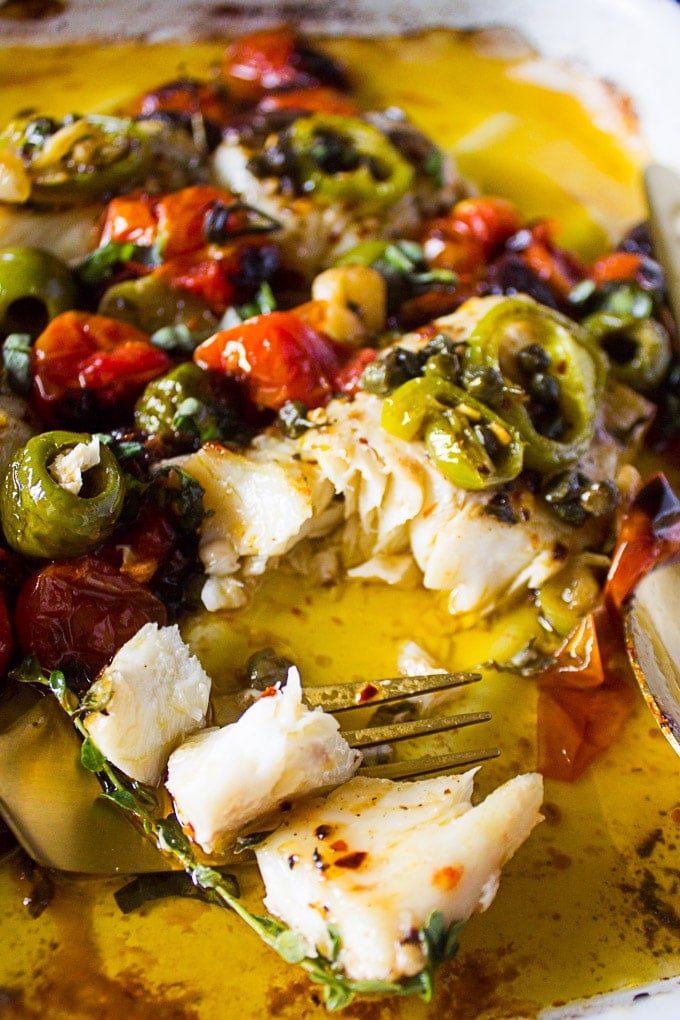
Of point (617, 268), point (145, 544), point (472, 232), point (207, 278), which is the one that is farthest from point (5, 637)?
point (617, 268)

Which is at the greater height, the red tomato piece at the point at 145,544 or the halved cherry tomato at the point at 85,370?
the halved cherry tomato at the point at 85,370

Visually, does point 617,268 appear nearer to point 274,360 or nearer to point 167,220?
point 274,360

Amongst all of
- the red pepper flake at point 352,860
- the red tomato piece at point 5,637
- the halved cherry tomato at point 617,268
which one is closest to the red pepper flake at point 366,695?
the red pepper flake at point 352,860

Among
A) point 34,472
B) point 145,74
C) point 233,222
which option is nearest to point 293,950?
point 34,472

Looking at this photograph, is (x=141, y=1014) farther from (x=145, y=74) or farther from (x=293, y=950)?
(x=145, y=74)

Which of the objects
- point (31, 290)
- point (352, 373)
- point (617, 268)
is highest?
point (31, 290)

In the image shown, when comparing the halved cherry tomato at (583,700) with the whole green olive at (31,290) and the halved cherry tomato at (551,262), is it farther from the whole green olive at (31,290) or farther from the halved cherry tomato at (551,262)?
the whole green olive at (31,290)
